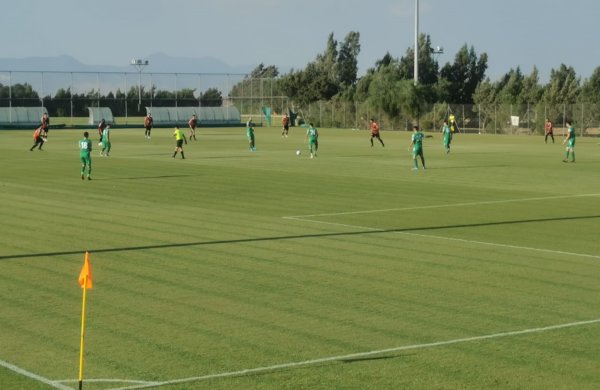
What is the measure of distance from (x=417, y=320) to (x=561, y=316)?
1.91m

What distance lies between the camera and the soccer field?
11055 mm

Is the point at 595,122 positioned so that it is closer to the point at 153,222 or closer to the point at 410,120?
the point at 410,120

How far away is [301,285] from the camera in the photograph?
16.0 metres

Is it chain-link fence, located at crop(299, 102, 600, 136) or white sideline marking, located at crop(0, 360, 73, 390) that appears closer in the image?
white sideline marking, located at crop(0, 360, 73, 390)

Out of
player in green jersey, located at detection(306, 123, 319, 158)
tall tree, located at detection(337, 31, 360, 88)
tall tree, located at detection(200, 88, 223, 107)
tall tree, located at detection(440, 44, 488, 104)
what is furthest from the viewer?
tall tree, located at detection(337, 31, 360, 88)

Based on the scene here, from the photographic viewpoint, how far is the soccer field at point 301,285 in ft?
36.3

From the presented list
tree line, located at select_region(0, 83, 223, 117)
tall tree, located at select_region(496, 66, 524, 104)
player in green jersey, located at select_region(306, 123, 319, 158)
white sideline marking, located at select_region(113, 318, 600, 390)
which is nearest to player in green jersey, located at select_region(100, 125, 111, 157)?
player in green jersey, located at select_region(306, 123, 319, 158)

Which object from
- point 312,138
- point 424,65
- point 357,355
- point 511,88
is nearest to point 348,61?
point 424,65

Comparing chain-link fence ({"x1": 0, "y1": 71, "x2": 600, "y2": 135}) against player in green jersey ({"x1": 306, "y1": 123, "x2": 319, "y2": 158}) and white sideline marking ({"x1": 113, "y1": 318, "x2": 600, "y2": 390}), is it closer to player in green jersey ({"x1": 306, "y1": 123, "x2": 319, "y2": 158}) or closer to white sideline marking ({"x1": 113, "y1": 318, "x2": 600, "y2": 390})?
player in green jersey ({"x1": 306, "y1": 123, "x2": 319, "y2": 158})

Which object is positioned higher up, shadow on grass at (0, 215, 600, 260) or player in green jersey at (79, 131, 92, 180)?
player in green jersey at (79, 131, 92, 180)

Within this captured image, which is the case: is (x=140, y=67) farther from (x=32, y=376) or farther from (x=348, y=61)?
(x=32, y=376)

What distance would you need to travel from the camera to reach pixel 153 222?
24172 mm

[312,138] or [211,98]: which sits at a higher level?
[211,98]

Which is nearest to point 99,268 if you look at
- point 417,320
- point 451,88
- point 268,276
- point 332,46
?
point 268,276
